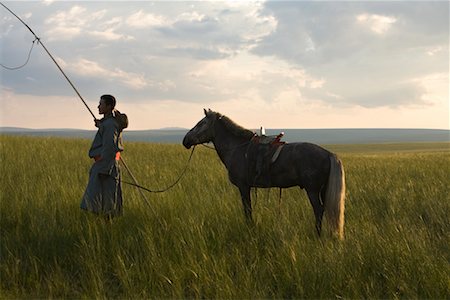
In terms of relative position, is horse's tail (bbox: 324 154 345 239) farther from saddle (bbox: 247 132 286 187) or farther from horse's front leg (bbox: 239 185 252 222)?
horse's front leg (bbox: 239 185 252 222)

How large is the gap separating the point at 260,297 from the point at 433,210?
4.87 meters

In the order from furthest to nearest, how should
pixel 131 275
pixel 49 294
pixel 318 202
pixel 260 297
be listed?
pixel 318 202 → pixel 131 275 → pixel 49 294 → pixel 260 297

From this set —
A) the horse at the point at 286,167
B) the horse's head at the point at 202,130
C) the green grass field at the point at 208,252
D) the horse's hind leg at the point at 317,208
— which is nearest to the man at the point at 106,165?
the green grass field at the point at 208,252

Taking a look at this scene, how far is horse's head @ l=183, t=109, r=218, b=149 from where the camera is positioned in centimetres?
656

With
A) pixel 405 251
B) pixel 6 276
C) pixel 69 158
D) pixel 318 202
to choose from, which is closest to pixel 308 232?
pixel 318 202

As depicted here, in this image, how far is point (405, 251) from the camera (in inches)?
181

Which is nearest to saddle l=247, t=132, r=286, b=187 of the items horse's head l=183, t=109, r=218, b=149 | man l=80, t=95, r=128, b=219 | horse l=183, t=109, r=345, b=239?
horse l=183, t=109, r=345, b=239

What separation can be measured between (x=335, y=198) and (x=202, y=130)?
2.52 m

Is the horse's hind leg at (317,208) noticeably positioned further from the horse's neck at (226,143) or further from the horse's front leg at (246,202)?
the horse's neck at (226,143)

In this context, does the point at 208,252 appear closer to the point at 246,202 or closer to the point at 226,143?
the point at 246,202

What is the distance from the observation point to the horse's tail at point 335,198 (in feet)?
18.2

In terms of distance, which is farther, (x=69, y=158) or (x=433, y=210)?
(x=69, y=158)

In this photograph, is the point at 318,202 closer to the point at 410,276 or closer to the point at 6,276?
the point at 410,276

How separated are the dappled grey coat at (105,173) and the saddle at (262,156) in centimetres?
218
